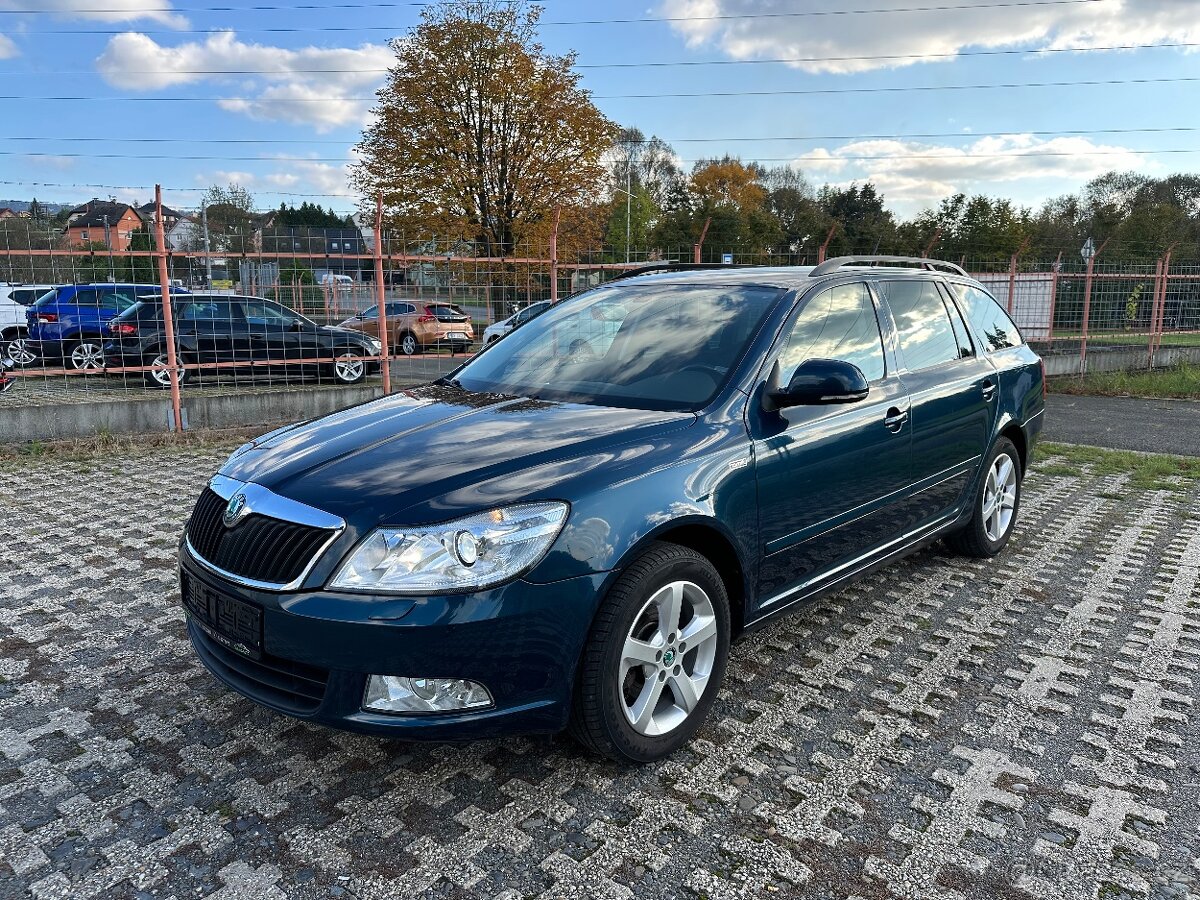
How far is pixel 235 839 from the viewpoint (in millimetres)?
2447

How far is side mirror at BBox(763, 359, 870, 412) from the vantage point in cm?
316

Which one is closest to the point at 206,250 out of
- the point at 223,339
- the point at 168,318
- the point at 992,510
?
the point at 168,318

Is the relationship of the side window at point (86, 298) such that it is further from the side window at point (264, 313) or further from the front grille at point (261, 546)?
the front grille at point (261, 546)

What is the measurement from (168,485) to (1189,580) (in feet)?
22.8

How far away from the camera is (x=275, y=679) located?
2600 millimetres

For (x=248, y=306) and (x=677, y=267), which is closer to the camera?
(x=677, y=267)

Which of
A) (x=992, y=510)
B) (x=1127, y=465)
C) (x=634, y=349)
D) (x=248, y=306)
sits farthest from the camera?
(x=248, y=306)

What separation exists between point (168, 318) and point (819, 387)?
800 centimetres

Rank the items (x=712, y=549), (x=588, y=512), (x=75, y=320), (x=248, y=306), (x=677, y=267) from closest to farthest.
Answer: (x=588, y=512) < (x=712, y=549) < (x=677, y=267) < (x=75, y=320) < (x=248, y=306)

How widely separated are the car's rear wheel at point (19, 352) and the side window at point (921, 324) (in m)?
9.44

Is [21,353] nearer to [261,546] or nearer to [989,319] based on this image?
[261,546]

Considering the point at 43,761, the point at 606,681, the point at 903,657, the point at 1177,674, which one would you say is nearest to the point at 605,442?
the point at 606,681

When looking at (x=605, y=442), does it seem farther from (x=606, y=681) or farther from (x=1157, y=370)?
→ (x=1157, y=370)

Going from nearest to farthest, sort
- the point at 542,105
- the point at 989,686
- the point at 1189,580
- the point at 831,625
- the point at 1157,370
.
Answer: the point at 989,686
the point at 831,625
the point at 1189,580
the point at 1157,370
the point at 542,105
